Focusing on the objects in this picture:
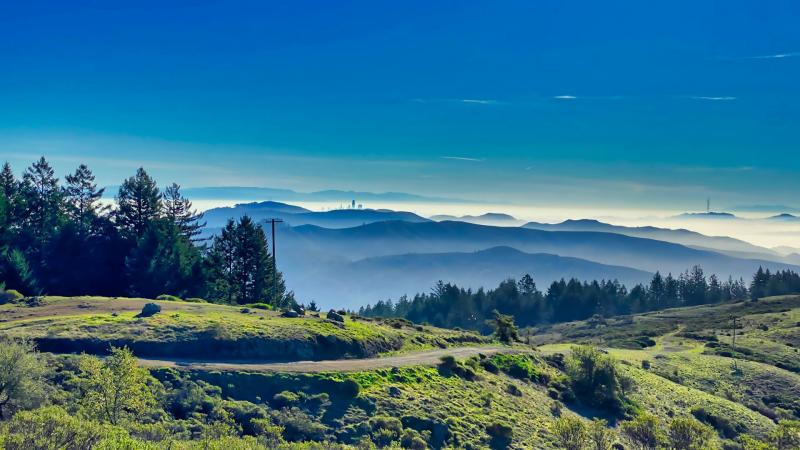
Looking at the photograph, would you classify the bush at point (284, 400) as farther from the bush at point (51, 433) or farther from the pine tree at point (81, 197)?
the pine tree at point (81, 197)

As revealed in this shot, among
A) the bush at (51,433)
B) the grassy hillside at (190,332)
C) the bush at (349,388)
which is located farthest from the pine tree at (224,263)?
the bush at (51,433)

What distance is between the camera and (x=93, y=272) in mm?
85000

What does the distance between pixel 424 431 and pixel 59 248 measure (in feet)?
225

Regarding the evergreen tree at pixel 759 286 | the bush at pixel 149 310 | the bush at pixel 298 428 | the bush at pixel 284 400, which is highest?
the evergreen tree at pixel 759 286

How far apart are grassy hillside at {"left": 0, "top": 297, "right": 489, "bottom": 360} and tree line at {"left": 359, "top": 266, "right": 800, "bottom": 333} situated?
9227 cm

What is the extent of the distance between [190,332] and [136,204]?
5101 cm

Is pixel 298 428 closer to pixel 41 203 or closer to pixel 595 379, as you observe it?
pixel 595 379

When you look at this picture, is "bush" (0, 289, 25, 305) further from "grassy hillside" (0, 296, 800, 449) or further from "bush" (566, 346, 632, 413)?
"bush" (566, 346, 632, 413)

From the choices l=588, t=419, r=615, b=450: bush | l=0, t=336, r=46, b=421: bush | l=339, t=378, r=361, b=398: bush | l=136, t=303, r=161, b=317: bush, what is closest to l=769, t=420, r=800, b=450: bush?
l=588, t=419, r=615, b=450: bush

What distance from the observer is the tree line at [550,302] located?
517 feet

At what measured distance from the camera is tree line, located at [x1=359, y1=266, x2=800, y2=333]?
15750cm

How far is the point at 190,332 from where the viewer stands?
48906 millimetres

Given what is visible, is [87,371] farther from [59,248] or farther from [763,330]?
[763,330]

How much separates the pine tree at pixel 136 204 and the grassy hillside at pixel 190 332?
96.3 feet
